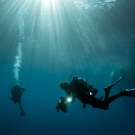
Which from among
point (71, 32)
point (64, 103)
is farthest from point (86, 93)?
point (71, 32)

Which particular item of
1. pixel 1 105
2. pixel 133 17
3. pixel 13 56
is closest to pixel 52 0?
pixel 133 17

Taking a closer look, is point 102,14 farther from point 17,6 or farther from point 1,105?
point 1,105

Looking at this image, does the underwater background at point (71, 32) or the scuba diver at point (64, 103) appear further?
the underwater background at point (71, 32)

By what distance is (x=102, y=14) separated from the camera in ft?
51.7

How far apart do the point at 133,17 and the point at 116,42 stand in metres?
5.66

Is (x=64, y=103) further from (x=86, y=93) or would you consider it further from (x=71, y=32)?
(x=71, y=32)

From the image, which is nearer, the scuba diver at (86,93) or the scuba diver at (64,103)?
the scuba diver at (86,93)

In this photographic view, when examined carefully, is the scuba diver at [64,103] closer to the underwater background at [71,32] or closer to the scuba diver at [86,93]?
the scuba diver at [86,93]

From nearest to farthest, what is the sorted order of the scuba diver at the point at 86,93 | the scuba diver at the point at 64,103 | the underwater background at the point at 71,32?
the scuba diver at the point at 86,93, the scuba diver at the point at 64,103, the underwater background at the point at 71,32

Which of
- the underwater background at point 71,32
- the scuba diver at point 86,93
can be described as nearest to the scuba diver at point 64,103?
the scuba diver at point 86,93

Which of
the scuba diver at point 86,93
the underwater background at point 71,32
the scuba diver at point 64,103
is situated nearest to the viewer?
the scuba diver at point 86,93

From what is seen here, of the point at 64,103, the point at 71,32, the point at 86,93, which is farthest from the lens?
the point at 71,32

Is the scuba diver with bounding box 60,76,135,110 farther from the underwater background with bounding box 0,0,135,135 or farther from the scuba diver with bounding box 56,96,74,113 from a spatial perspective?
the underwater background with bounding box 0,0,135,135

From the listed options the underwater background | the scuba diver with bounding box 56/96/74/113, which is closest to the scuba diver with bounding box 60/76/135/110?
the scuba diver with bounding box 56/96/74/113
